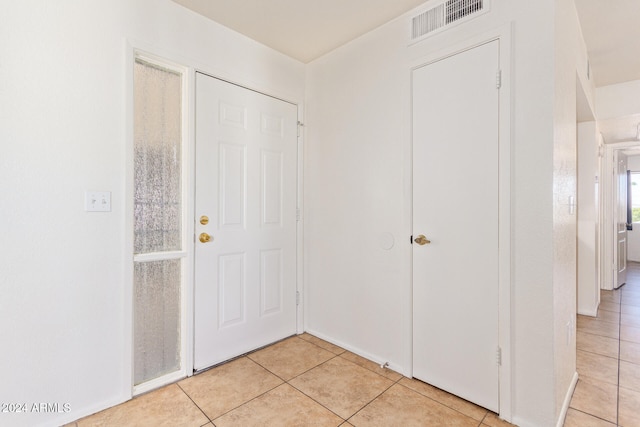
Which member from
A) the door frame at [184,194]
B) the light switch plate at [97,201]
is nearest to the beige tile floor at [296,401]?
the door frame at [184,194]

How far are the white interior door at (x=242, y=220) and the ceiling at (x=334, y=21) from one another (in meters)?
0.46

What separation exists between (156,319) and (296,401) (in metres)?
1.05

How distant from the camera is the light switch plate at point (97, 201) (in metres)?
1.73

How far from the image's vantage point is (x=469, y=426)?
5.40ft

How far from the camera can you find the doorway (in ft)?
5.77

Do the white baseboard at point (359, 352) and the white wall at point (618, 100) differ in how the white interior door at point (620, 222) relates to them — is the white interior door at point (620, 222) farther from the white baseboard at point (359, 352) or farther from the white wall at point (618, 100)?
the white baseboard at point (359, 352)

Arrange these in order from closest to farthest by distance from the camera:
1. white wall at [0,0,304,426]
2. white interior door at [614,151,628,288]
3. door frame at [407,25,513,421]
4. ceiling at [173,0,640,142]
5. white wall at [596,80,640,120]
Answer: white wall at [0,0,304,426]
door frame at [407,25,513,421]
ceiling at [173,0,640,142]
white wall at [596,80,640,120]
white interior door at [614,151,628,288]

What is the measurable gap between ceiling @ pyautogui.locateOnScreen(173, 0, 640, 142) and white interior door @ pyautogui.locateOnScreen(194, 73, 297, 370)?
459mm

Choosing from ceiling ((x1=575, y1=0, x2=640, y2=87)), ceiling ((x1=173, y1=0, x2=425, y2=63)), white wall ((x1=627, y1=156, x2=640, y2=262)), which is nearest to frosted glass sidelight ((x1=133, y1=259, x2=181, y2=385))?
ceiling ((x1=173, y1=0, x2=425, y2=63))

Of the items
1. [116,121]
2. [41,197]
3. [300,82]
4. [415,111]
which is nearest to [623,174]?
[415,111]

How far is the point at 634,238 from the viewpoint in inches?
271

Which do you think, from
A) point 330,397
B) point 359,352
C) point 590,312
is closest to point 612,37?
point 590,312

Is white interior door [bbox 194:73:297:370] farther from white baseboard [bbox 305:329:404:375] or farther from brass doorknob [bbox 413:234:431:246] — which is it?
brass doorknob [bbox 413:234:431:246]

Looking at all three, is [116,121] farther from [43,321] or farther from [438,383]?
[438,383]
